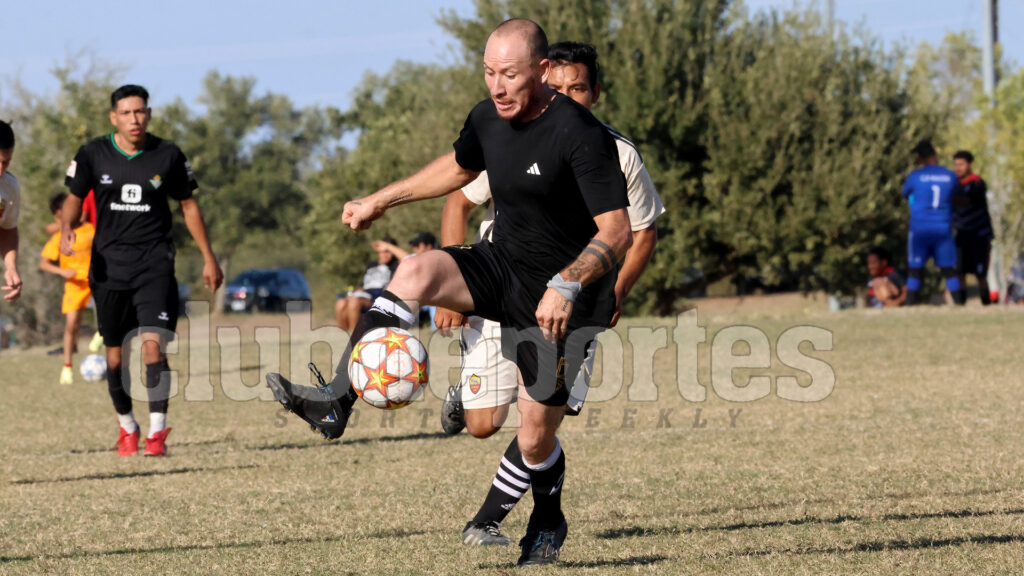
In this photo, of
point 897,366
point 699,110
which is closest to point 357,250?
point 699,110

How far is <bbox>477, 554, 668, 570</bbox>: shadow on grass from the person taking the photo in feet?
15.9

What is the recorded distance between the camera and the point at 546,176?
465 centimetres

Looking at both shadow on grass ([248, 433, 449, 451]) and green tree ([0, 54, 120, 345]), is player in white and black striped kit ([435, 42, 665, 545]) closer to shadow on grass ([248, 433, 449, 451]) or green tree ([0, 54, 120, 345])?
shadow on grass ([248, 433, 449, 451])

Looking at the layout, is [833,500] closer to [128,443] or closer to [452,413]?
[452,413]

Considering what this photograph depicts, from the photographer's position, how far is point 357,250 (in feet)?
127

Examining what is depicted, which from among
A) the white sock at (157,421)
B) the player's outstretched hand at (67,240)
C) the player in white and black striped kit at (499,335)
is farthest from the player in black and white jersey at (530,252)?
the player's outstretched hand at (67,240)

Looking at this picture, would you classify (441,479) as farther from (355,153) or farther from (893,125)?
(355,153)

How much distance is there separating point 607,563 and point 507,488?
0.63 meters

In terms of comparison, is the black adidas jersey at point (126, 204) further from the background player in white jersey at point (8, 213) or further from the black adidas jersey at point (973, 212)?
the black adidas jersey at point (973, 212)

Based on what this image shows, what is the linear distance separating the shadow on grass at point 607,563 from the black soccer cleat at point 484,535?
0.98 ft

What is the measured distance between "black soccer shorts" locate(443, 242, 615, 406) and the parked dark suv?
45688mm

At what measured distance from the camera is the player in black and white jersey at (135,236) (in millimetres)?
8367

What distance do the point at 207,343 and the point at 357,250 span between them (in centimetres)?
1777

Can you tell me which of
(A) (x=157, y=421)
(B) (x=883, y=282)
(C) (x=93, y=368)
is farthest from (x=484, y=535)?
(B) (x=883, y=282)
